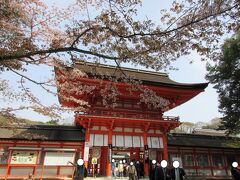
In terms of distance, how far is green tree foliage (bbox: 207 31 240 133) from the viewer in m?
17.7

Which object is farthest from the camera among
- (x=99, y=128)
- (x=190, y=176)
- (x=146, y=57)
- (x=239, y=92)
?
(x=239, y=92)

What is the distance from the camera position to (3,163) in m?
13.4

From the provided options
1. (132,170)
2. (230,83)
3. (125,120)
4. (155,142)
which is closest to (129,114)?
(125,120)

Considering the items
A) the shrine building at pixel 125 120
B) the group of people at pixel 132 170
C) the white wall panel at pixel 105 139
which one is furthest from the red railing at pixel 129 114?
the group of people at pixel 132 170

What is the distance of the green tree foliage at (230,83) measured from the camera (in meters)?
17.7

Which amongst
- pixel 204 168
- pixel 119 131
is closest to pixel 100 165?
pixel 119 131

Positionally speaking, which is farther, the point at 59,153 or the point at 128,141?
the point at 128,141

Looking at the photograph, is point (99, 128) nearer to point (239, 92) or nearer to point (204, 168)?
point (204, 168)

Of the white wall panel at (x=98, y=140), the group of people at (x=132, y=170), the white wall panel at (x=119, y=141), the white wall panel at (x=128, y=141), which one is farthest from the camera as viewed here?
the white wall panel at (x=128, y=141)

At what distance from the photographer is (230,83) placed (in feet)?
60.7

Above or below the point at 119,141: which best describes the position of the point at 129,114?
above

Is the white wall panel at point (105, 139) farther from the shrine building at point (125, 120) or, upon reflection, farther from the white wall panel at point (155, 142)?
the white wall panel at point (155, 142)

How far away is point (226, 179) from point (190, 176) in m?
3.19

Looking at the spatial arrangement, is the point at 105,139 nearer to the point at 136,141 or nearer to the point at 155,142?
the point at 136,141
